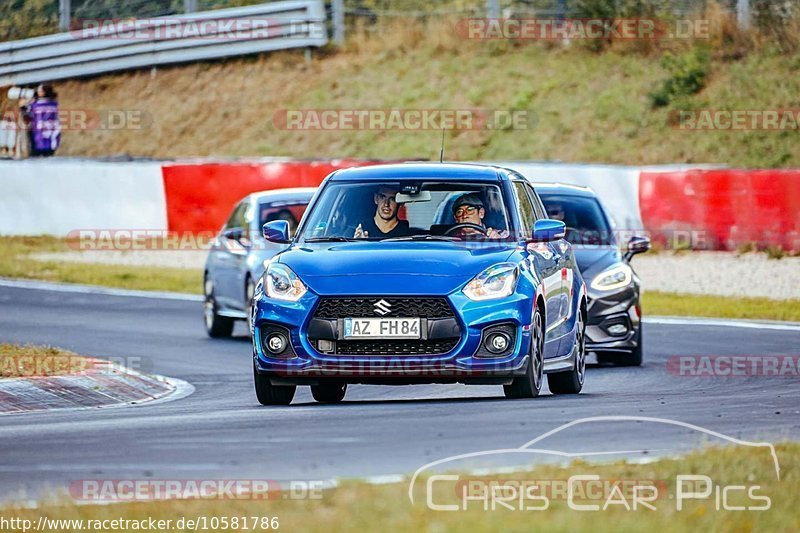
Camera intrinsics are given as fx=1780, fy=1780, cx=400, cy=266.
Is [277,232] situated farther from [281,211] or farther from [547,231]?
[281,211]

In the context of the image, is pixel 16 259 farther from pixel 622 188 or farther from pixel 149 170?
pixel 622 188

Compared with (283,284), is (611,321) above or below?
below

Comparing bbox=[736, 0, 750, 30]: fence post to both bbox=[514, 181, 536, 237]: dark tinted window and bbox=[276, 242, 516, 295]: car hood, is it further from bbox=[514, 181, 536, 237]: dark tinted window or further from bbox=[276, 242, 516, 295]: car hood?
bbox=[276, 242, 516, 295]: car hood

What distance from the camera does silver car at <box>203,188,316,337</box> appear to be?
58.3 ft

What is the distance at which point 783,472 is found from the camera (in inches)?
303

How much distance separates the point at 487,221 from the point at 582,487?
168 inches

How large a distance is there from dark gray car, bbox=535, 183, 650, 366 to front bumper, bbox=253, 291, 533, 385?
13.8 ft

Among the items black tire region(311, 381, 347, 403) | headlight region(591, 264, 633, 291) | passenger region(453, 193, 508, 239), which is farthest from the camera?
headlight region(591, 264, 633, 291)

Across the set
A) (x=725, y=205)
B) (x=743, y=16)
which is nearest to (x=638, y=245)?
(x=725, y=205)

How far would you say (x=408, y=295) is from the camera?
33.6 feet

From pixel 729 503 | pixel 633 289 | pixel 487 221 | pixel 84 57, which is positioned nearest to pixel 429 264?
pixel 487 221

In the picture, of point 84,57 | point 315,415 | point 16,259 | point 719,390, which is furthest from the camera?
point 84,57

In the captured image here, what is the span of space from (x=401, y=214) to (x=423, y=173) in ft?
0.99

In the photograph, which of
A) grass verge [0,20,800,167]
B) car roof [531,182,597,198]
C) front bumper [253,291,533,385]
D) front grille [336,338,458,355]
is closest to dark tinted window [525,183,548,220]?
front bumper [253,291,533,385]
